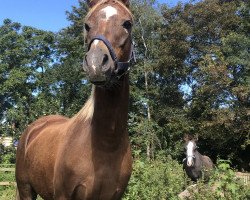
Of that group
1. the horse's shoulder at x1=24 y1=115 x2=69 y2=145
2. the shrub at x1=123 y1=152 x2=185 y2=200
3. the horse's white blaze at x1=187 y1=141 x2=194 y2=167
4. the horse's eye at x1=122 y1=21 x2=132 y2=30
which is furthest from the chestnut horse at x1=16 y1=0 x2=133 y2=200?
the horse's white blaze at x1=187 y1=141 x2=194 y2=167

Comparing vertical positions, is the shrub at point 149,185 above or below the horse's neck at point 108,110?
below

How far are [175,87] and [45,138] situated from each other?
83.1 feet

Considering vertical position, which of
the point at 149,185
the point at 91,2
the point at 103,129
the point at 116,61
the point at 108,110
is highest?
the point at 91,2

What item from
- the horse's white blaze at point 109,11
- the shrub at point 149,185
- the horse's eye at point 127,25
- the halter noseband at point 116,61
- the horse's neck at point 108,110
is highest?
the horse's white blaze at point 109,11

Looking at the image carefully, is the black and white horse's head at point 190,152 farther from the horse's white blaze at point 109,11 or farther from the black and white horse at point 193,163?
the horse's white blaze at point 109,11

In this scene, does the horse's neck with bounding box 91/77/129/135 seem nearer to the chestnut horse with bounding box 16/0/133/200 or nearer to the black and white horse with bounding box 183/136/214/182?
the chestnut horse with bounding box 16/0/133/200

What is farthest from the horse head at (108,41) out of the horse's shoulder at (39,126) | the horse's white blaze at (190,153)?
the horse's white blaze at (190,153)

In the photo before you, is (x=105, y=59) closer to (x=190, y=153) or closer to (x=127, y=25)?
(x=127, y=25)

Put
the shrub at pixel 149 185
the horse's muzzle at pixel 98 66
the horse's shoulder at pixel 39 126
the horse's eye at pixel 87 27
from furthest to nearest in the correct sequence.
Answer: the shrub at pixel 149 185, the horse's shoulder at pixel 39 126, the horse's eye at pixel 87 27, the horse's muzzle at pixel 98 66

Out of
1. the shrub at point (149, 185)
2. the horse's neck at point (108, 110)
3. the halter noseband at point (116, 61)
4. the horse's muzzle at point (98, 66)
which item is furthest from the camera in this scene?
the shrub at point (149, 185)

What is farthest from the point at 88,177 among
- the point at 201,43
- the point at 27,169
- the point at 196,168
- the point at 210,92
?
the point at 201,43

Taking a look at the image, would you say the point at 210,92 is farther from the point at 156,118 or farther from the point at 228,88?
the point at 156,118

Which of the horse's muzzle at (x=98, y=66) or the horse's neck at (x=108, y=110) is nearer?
the horse's muzzle at (x=98, y=66)

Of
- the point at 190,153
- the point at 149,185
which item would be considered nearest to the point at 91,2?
the point at 149,185
